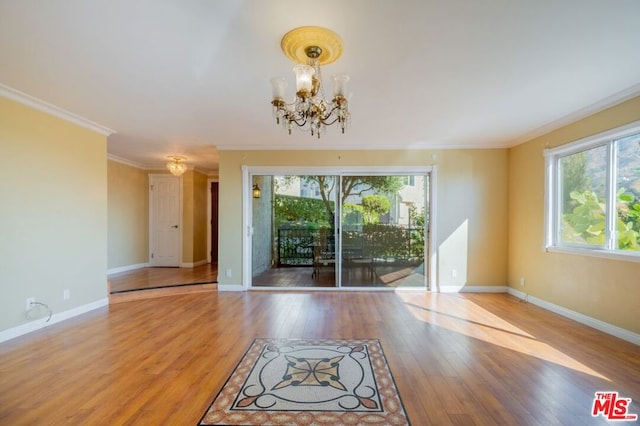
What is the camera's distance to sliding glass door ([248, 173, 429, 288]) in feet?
16.5

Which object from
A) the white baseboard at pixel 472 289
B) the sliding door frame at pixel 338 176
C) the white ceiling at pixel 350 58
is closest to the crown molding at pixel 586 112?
the white ceiling at pixel 350 58

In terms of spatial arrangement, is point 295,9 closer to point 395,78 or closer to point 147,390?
point 395,78

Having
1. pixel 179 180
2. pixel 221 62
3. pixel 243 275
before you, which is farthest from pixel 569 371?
pixel 179 180

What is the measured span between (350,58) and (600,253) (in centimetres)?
344

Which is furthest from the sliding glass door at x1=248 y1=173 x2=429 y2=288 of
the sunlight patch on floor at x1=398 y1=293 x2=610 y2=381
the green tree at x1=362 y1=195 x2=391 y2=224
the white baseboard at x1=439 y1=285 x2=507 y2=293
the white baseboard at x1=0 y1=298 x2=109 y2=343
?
the white baseboard at x1=0 y1=298 x2=109 y2=343

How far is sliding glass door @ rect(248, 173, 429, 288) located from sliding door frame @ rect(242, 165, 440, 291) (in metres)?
0.06

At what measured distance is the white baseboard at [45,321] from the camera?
2.91 meters

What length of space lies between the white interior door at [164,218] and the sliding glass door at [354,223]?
295 cm

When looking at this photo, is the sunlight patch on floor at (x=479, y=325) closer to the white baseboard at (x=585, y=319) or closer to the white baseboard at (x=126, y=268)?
the white baseboard at (x=585, y=319)

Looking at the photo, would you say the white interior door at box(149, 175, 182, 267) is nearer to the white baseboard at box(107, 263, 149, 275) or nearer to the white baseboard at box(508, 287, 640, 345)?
the white baseboard at box(107, 263, 149, 275)

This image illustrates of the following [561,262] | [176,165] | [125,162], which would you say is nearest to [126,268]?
[125,162]

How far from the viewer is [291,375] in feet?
7.43

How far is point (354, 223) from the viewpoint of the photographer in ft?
16.6

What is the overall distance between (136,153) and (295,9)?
523 centimetres
